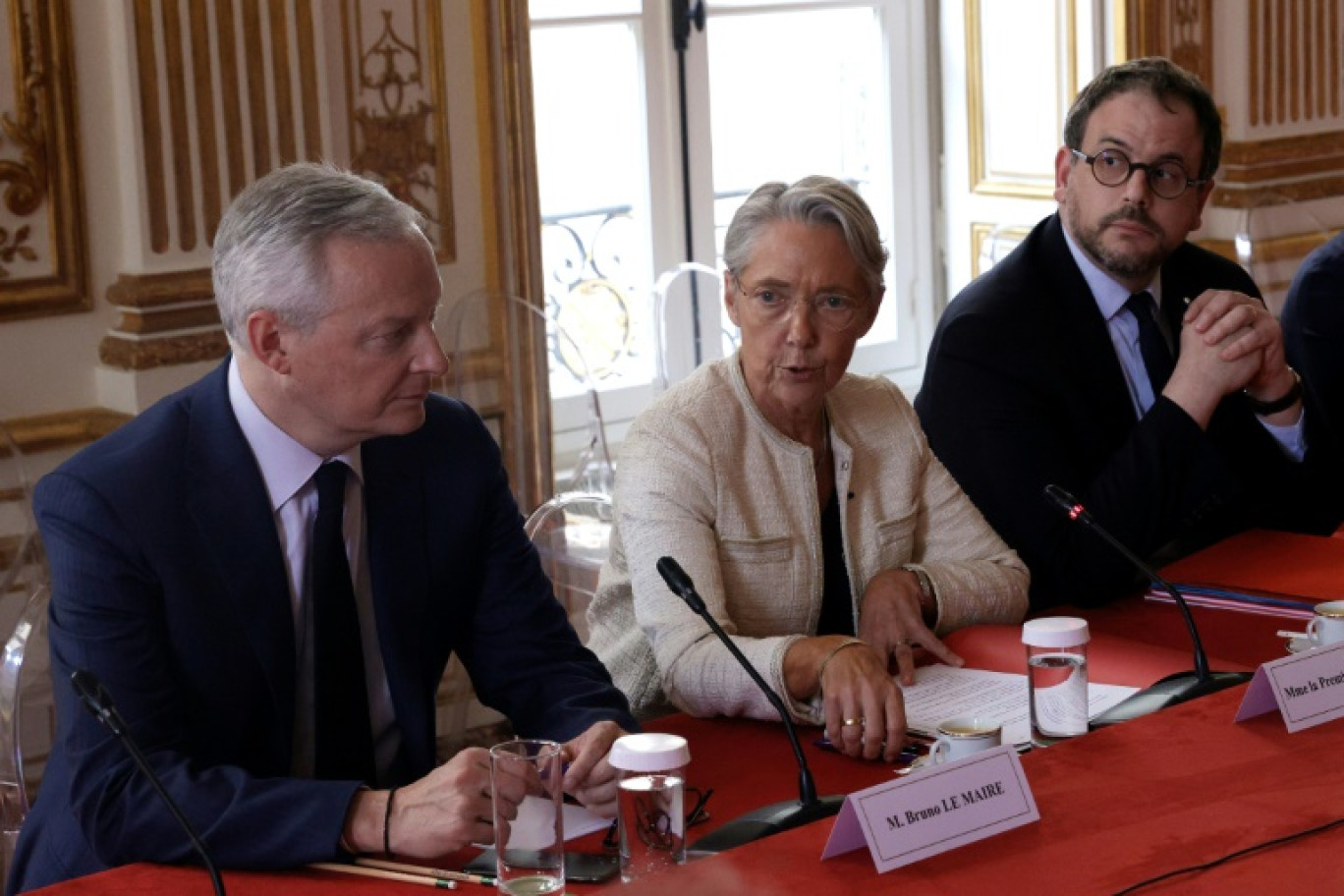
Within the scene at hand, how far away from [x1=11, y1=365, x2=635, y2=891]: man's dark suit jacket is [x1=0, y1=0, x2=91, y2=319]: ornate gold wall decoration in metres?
1.56

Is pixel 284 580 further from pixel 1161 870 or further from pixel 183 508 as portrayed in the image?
pixel 1161 870

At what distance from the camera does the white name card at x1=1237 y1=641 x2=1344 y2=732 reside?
1.92 metres

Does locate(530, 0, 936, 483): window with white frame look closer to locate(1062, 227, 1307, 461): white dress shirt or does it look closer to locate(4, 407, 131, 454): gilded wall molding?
locate(4, 407, 131, 454): gilded wall molding

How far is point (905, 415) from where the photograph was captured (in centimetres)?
262

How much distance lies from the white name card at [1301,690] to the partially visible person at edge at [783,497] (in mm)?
443

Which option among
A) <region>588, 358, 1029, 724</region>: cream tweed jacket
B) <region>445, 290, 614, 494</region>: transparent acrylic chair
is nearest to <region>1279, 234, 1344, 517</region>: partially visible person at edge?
<region>588, 358, 1029, 724</region>: cream tweed jacket

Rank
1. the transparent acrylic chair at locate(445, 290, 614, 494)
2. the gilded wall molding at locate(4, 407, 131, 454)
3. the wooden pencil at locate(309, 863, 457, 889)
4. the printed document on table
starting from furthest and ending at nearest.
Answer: the transparent acrylic chair at locate(445, 290, 614, 494) → the gilded wall molding at locate(4, 407, 131, 454) → the printed document on table → the wooden pencil at locate(309, 863, 457, 889)

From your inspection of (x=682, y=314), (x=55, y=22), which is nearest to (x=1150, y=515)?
(x=55, y=22)

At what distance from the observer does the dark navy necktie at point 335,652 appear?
1983 mm

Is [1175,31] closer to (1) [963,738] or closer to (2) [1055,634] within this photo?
(2) [1055,634]

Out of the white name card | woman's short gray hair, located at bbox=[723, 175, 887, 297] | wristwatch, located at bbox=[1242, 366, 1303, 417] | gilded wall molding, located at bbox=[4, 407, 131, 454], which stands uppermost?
woman's short gray hair, located at bbox=[723, 175, 887, 297]

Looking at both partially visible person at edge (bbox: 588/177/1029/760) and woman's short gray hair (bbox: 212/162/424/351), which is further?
partially visible person at edge (bbox: 588/177/1029/760)

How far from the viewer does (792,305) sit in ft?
7.84

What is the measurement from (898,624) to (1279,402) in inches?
36.9
